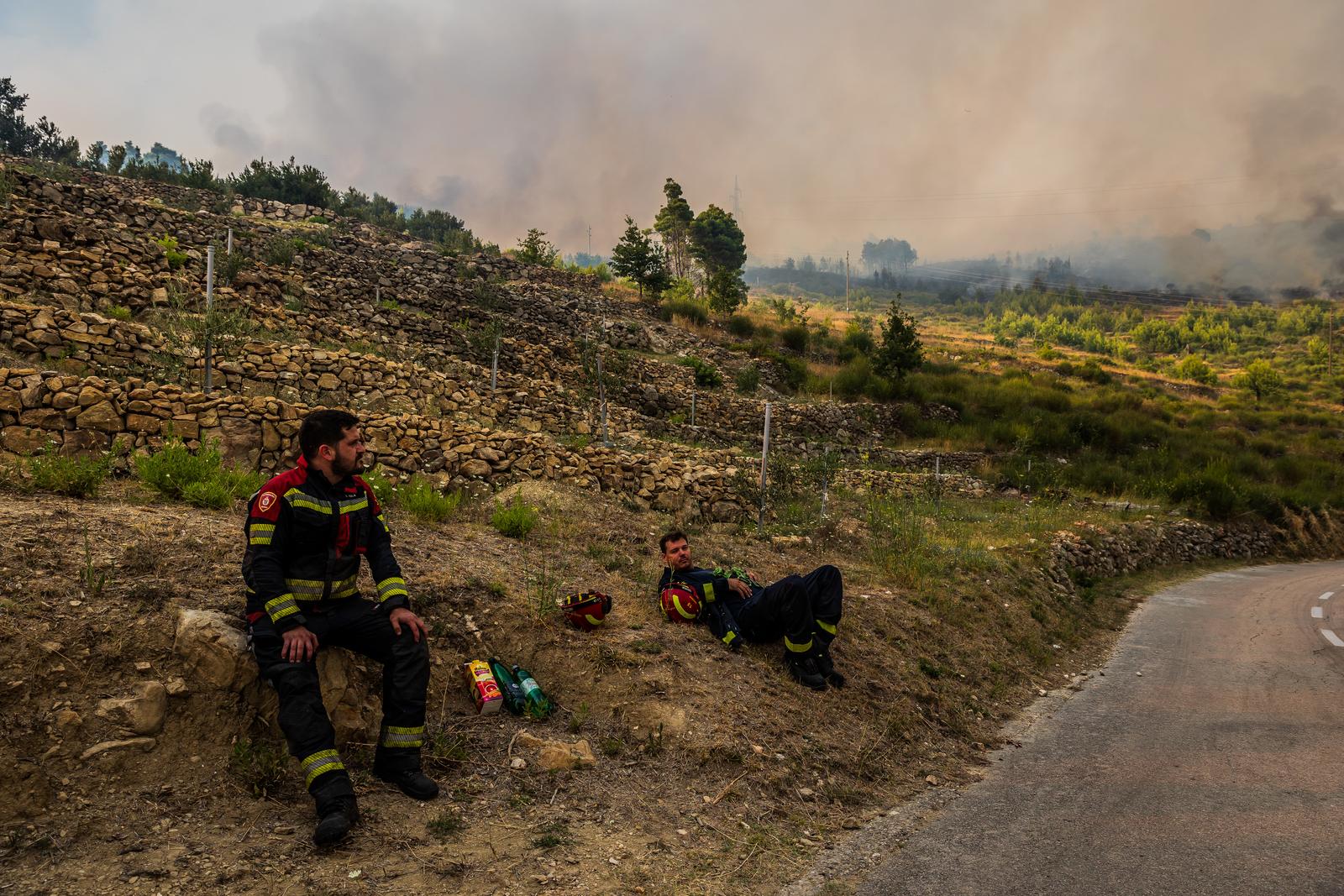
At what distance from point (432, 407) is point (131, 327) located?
16.8ft

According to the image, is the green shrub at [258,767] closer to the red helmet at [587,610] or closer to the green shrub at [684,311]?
the red helmet at [587,610]

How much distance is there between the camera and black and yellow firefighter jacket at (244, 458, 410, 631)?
12.2 ft

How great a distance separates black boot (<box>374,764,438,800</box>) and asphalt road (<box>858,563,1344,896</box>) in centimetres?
232

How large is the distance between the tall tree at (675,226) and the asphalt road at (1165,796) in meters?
57.6

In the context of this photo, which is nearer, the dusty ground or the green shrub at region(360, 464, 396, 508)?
the dusty ground

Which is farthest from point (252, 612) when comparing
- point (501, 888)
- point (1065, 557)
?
point (1065, 557)

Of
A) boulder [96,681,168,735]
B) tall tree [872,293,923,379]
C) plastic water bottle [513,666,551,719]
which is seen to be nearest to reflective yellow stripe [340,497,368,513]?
boulder [96,681,168,735]

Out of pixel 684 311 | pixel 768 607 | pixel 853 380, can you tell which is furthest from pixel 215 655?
pixel 684 311

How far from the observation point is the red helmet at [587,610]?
5.61 m

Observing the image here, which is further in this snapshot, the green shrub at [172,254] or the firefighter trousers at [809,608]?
the green shrub at [172,254]

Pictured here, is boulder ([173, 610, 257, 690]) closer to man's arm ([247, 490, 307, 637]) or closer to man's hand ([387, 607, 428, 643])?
man's arm ([247, 490, 307, 637])

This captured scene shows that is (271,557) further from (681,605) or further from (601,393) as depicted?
(601,393)

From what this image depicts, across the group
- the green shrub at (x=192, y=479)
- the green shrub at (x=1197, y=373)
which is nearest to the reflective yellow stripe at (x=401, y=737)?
the green shrub at (x=192, y=479)

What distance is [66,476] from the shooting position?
5.88m
